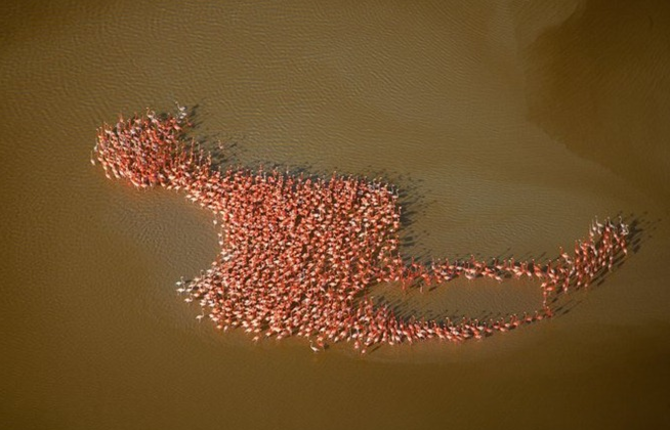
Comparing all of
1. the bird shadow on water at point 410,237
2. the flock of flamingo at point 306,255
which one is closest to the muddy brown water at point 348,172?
the bird shadow on water at point 410,237

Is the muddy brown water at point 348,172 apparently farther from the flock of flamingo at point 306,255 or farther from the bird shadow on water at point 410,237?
the flock of flamingo at point 306,255

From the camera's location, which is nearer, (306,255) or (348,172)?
(306,255)

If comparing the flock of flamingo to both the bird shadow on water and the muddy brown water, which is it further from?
the muddy brown water

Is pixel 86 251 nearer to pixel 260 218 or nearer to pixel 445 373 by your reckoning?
pixel 260 218

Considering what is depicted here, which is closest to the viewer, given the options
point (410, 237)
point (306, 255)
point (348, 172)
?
point (306, 255)

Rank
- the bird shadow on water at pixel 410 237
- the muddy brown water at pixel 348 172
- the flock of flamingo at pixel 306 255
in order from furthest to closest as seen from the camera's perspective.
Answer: the bird shadow on water at pixel 410 237
the flock of flamingo at pixel 306 255
the muddy brown water at pixel 348 172

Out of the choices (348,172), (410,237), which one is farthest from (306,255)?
(348,172)

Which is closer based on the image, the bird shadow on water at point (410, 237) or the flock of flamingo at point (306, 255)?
the flock of flamingo at point (306, 255)

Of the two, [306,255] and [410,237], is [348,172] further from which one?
[306,255]
